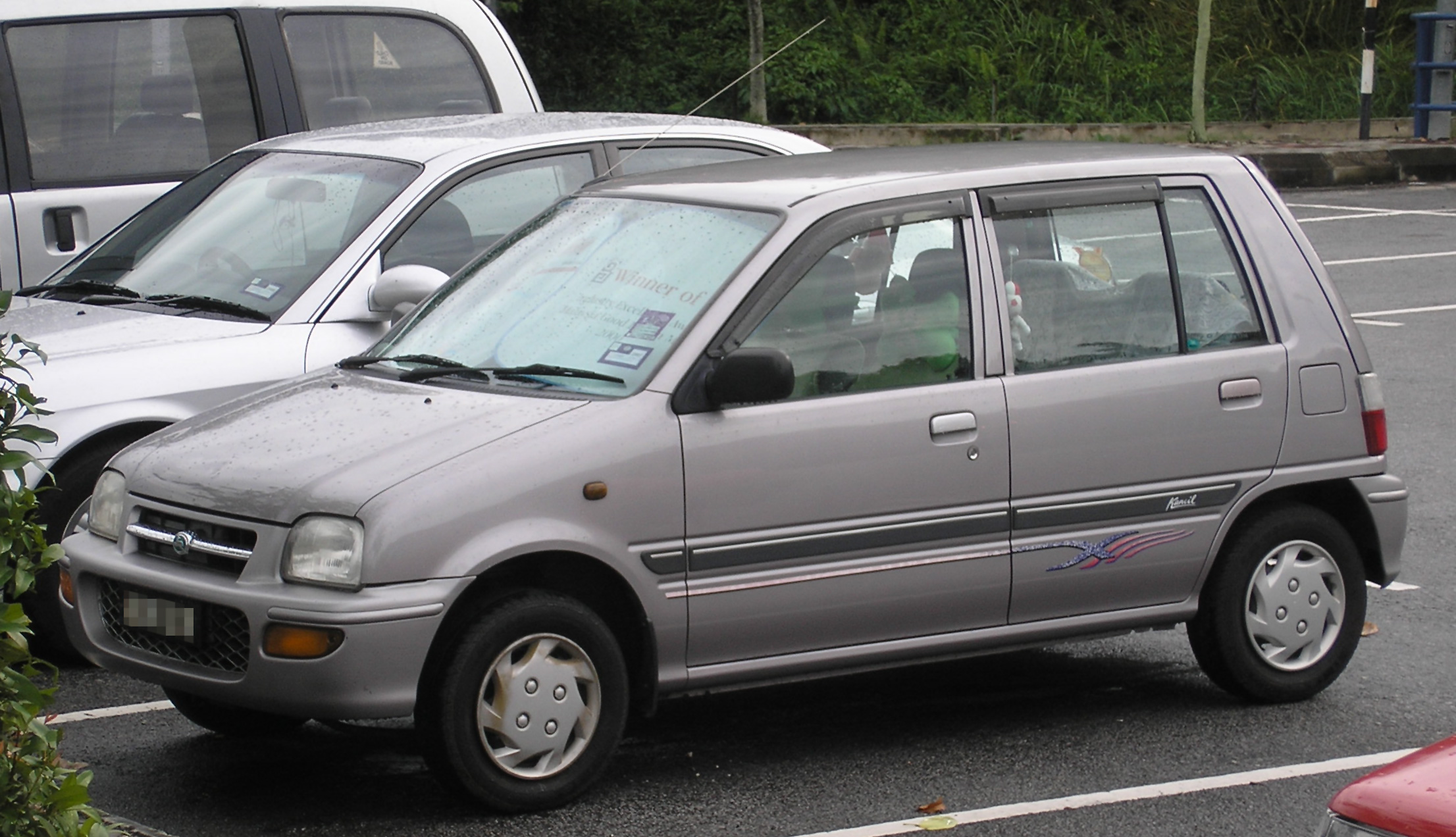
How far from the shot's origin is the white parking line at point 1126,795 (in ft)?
15.9

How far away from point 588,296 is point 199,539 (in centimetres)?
126

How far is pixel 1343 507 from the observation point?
236 inches

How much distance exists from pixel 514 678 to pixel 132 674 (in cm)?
104

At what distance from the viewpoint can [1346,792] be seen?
3.21 meters

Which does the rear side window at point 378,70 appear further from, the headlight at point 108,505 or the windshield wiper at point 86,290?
the headlight at point 108,505

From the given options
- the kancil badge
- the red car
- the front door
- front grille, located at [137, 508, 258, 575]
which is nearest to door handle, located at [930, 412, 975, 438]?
the front door

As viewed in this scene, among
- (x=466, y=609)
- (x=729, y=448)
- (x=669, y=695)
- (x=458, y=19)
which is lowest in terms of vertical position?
(x=669, y=695)

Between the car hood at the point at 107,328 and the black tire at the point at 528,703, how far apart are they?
82.8 inches

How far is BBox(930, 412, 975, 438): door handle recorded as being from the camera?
5270mm

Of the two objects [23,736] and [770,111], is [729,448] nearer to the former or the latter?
[23,736]

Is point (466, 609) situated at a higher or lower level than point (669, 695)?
higher

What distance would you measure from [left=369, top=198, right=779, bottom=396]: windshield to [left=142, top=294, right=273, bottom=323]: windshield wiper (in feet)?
3.10

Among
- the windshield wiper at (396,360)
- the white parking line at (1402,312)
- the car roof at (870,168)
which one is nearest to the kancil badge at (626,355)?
the windshield wiper at (396,360)

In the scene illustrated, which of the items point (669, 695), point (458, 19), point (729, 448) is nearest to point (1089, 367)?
point (729, 448)
